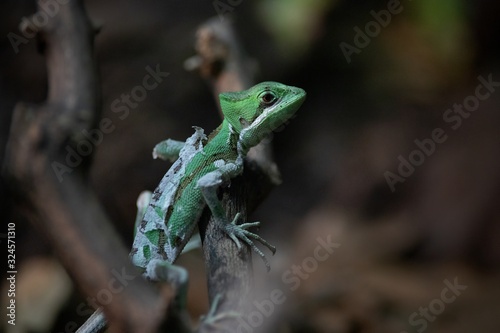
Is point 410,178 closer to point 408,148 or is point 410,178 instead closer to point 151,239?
point 408,148

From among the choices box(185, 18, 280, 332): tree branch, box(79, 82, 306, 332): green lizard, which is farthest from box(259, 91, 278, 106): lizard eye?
box(185, 18, 280, 332): tree branch

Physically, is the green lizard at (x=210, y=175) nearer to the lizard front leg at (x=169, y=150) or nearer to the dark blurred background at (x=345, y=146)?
the lizard front leg at (x=169, y=150)

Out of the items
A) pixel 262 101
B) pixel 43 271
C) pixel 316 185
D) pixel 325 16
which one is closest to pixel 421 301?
pixel 316 185

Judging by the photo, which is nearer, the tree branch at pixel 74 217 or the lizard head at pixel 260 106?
the tree branch at pixel 74 217

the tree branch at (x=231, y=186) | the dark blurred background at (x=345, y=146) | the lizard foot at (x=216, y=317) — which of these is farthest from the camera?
the dark blurred background at (x=345, y=146)

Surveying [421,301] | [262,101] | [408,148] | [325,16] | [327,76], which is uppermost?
[262,101]
